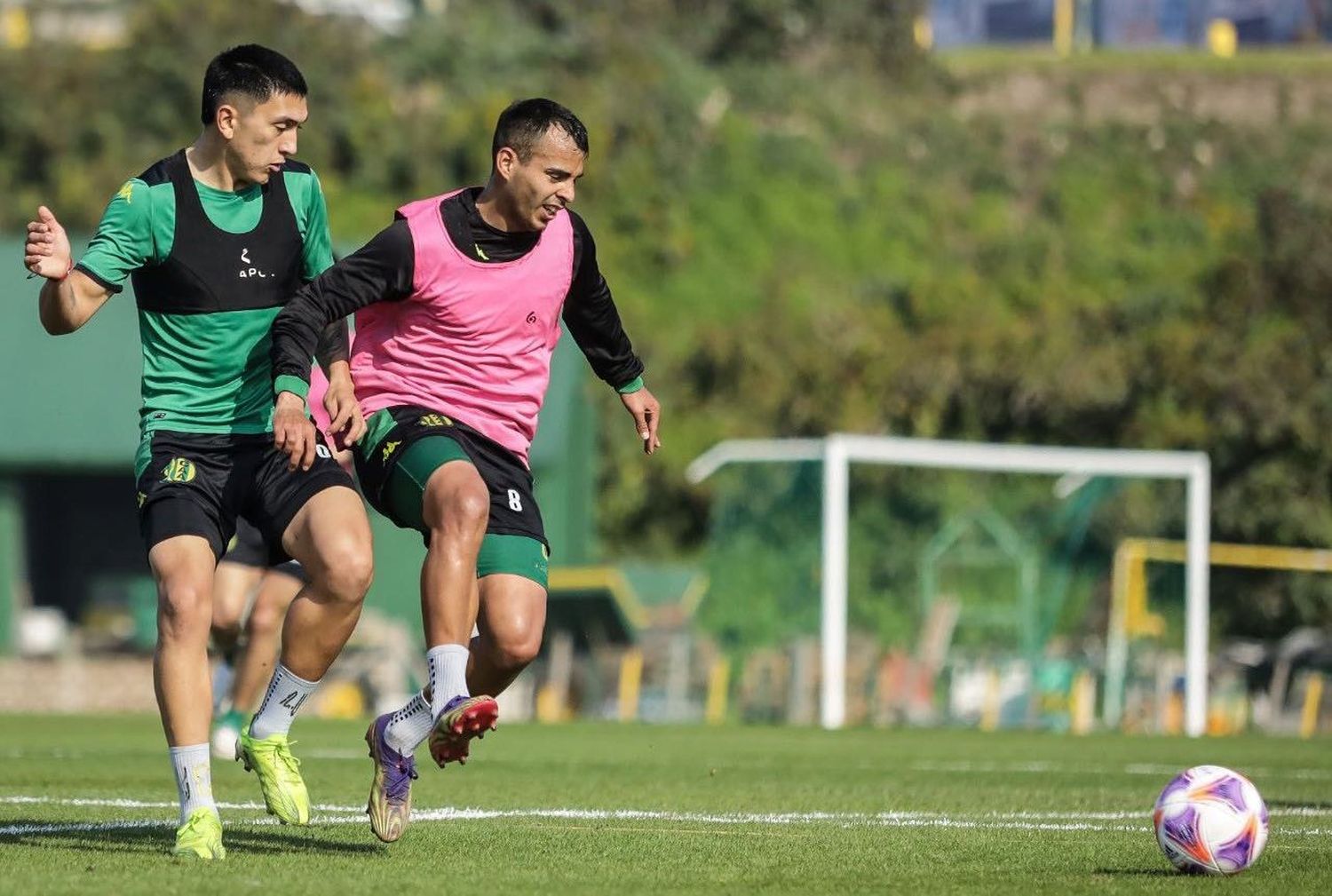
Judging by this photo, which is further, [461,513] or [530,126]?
[530,126]

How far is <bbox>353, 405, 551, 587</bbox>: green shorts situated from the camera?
6.94 m

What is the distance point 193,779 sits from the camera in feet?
21.0

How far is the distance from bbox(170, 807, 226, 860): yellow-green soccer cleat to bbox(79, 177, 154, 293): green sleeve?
150 centimetres

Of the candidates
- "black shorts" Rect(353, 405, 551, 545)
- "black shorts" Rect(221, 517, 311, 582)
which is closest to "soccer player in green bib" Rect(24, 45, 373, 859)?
"black shorts" Rect(353, 405, 551, 545)

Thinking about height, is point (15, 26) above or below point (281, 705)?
above

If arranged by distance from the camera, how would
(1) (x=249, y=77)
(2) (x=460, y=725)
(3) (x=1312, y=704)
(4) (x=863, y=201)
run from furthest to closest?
(4) (x=863, y=201)
(3) (x=1312, y=704)
(1) (x=249, y=77)
(2) (x=460, y=725)

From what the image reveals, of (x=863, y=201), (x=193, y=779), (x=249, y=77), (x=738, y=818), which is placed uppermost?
(x=863, y=201)

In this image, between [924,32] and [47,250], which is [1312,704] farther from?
[924,32]

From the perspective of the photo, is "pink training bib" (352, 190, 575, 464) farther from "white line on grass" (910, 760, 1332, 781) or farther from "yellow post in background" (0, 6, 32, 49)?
"yellow post in background" (0, 6, 32, 49)

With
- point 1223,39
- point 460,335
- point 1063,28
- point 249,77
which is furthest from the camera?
point 1063,28

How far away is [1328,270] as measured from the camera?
109 feet

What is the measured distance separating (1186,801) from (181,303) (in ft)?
10.5

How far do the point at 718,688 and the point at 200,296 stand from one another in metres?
16.1

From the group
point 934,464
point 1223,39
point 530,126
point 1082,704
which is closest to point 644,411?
point 530,126
